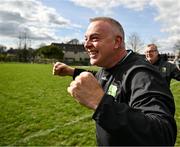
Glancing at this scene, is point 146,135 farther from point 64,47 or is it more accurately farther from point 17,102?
point 64,47

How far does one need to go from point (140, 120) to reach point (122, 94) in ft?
2.08

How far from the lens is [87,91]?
2021mm

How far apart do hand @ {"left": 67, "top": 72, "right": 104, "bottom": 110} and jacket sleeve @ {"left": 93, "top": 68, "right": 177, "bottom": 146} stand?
0.17ft

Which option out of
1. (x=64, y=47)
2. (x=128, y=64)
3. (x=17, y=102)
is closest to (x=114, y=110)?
(x=128, y=64)

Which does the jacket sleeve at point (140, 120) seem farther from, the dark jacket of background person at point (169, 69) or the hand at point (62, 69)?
the dark jacket of background person at point (169, 69)

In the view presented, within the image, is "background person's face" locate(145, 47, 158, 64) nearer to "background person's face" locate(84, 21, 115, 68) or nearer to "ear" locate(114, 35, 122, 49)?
"ear" locate(114, 35, 122, 49)

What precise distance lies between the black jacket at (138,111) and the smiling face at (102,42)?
242 millimetres

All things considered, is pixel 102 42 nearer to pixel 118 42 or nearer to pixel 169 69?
pixel 118 42

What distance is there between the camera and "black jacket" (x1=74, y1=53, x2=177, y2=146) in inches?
74.5

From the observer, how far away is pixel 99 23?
2834mm

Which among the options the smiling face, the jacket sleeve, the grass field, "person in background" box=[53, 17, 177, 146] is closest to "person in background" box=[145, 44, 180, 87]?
the grass field

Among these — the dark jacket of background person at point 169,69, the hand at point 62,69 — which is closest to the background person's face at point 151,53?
the dark jacket of background person at point 169,69

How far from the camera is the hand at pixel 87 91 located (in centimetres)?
199

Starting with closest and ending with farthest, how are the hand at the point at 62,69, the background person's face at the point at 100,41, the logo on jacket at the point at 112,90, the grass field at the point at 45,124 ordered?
the logo on jacket at the point at 112,90
the background person's face at the point at 100,41
the hand at the point at 62,69
the grass field at the point at 45,124
